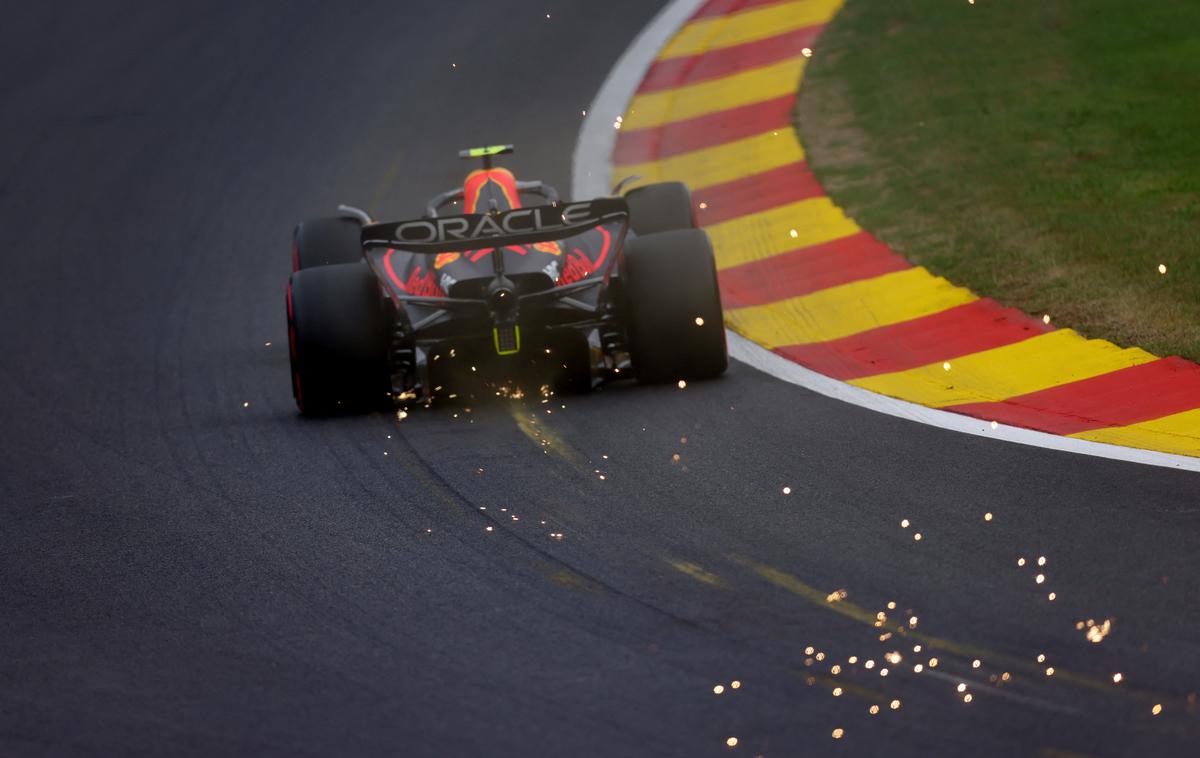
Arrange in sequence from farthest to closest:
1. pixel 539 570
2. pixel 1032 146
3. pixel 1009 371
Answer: pixel 1032 146 → pixel 1009 371 → pixel 539 570

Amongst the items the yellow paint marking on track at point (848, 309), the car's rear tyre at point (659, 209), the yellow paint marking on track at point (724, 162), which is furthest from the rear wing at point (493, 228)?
the yellow paint marking on track at point (724, 162)

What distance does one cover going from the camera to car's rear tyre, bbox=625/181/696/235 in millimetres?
9961

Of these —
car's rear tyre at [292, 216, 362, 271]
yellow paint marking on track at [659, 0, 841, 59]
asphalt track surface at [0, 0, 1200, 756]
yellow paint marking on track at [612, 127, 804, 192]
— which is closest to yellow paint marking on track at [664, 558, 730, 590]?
asphalt track surface at [0, 0, 1200, 756]

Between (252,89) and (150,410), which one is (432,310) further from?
(252,89)

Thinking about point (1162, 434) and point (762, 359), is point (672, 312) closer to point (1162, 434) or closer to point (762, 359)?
point (762, 359)

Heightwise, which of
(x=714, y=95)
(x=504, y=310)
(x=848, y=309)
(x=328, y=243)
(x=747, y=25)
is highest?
(x=747, y=25)

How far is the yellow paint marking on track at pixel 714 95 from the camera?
15062 millimetres

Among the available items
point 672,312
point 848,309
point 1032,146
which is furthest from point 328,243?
point 1032,146

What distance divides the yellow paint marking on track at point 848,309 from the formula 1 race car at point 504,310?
3.70ft

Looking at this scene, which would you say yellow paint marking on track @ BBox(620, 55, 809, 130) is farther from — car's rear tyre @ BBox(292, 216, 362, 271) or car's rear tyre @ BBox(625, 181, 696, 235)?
car's rear tyre @ BBox(292, 216, 362, 271)

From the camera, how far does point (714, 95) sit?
15.4 metres

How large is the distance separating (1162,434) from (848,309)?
297 cm

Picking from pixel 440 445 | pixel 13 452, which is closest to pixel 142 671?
pixel 440 445

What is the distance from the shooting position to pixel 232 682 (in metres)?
5.43
